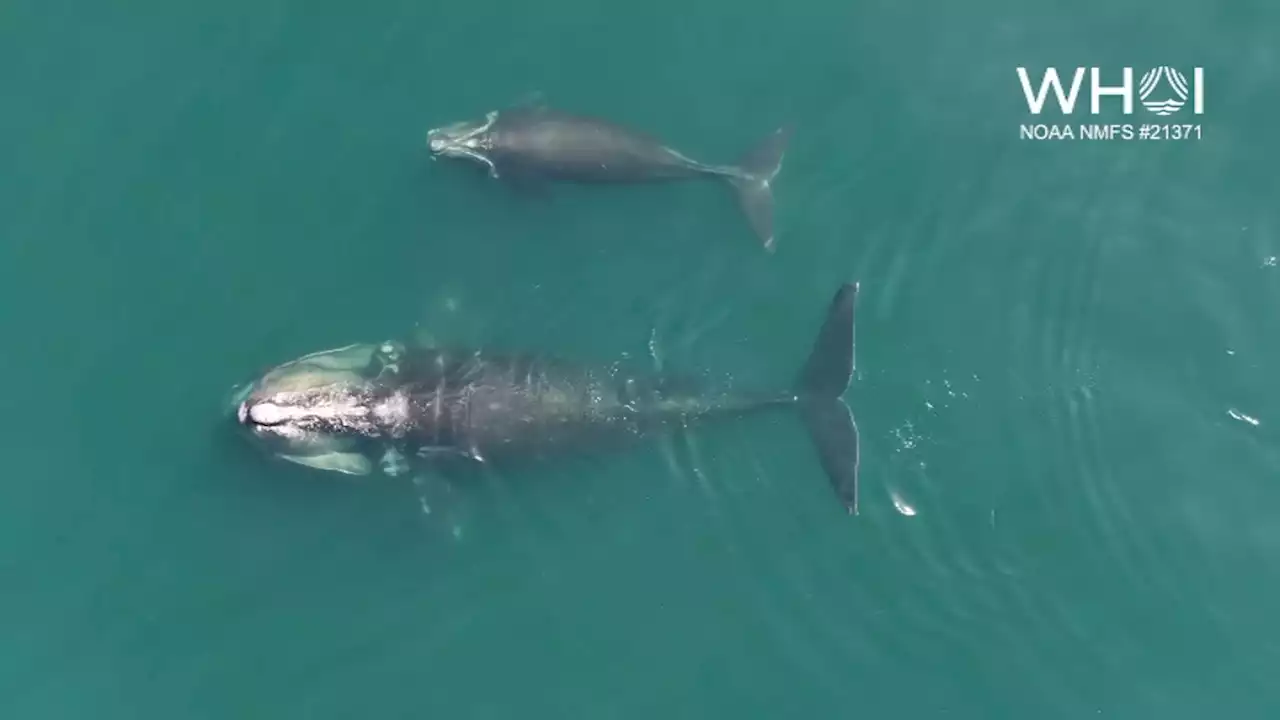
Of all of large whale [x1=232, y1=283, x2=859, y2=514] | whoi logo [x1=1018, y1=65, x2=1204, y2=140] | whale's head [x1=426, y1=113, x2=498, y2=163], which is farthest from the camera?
whale's head [x1=426, y1=113, x2=498, y2=163]

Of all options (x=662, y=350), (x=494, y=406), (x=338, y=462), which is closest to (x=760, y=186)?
(x=662, y=350)

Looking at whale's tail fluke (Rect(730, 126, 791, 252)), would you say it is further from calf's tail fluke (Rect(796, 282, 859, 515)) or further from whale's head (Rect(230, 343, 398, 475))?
whale's head (Rect(230, 343, 398, 475))

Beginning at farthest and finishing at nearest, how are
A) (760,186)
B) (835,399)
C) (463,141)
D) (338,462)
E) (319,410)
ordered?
1. (463,141)
2. (760,186)
3. (338,462)
4. (835,399)
5. (319,410)

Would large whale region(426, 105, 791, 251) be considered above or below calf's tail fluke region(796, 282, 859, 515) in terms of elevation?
above

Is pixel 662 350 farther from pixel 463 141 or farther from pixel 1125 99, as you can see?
pixel 1125 99

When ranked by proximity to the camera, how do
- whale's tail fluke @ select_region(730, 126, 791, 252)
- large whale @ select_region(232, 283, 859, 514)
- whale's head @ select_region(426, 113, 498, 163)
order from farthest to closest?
whale's head @ select_region(426, 113, 498, 163) < whale's tail fluke @ select_region(730, 126, 791, 252) < large whale @ select_region(232, 283, 859, 514)

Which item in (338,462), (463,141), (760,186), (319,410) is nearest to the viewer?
(319,410)

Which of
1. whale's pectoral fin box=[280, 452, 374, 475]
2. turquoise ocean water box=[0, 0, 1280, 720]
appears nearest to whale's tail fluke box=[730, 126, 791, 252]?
turquoise ocean water box=[0, 0, 1280, 720]

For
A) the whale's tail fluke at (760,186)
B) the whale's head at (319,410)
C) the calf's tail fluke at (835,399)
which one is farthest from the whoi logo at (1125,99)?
the whale's head at (319,410)
